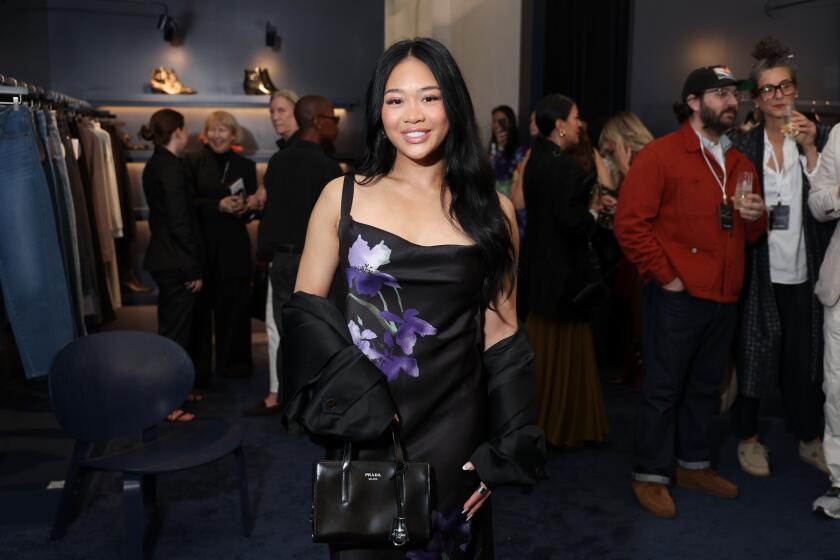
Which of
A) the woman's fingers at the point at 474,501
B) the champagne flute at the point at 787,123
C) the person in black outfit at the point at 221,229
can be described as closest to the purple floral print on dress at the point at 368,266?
the woman's fingers at the point at 474,501

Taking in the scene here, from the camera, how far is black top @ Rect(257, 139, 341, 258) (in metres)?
4.36

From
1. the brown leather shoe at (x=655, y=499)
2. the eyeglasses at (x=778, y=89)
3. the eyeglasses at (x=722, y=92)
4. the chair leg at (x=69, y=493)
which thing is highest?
the eyeglasses at (x=778, y=89)

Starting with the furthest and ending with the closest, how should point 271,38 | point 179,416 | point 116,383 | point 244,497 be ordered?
point 271,38 < point 179,416 < point 244,497 < point 116,383

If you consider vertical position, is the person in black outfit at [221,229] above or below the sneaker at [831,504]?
above

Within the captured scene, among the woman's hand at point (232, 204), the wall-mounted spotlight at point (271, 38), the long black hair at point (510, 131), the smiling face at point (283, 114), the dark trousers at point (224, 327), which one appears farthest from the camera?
the wall-mounted spotlight at point (271, 38)

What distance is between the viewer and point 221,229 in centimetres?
560

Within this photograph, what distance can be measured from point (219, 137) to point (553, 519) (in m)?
3.33

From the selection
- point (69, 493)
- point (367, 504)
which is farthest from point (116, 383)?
point (367, 504)

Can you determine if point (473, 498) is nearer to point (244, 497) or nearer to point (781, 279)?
point (244, 497)

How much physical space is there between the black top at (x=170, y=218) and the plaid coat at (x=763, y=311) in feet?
9.30

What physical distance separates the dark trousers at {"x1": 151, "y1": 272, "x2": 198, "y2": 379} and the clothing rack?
1065mm

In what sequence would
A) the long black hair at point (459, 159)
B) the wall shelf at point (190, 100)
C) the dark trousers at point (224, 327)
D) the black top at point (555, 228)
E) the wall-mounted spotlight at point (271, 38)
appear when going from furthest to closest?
the wall-mounted spotlight at point (271, 38) → the wall shelf at point (190, 100) → the dark trousers at point (224, 327) → the black top at point (555, 228) → the long black hair at point (459, 159)

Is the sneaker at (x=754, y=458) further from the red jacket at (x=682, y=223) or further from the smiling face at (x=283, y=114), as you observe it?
the smiling face at (x=283, y=114)

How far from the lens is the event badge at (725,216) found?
3.40m
